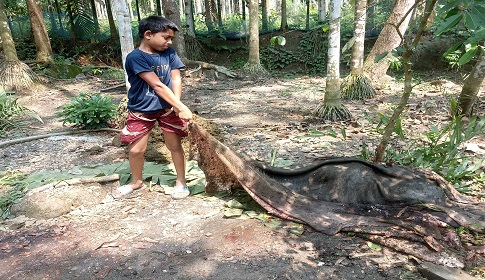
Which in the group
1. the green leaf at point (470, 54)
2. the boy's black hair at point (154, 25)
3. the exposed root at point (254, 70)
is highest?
the boy's black hair at point (154, 25)

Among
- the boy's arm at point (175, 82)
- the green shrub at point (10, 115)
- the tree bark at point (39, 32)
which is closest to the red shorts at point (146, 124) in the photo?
the boy's arm at point (175, 82)

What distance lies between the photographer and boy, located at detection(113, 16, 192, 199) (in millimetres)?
2738

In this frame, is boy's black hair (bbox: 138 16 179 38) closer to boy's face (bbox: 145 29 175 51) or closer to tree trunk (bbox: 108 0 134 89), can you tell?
boy's face (bbox: 145 29 175 51)

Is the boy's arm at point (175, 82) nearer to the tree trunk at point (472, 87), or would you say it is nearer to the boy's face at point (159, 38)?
the boy's face at point (159, 38)

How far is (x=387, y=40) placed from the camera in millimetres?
7641

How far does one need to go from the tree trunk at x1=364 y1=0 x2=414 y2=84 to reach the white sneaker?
506cm

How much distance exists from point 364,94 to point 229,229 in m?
5.41

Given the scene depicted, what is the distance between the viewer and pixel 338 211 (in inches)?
102

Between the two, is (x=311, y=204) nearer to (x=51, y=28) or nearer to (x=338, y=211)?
(x=338, y=211)

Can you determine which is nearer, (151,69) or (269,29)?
(151,69)

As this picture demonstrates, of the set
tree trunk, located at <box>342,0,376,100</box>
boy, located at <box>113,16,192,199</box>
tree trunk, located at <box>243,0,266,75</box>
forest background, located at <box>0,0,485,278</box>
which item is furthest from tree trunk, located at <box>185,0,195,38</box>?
boy, located at <box>113,16,192,199</box>

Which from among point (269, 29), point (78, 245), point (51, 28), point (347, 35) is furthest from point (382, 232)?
point (51, 28)

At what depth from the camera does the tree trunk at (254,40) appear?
31.3 feet

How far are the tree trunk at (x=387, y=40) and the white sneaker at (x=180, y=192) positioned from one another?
506 centimetres
